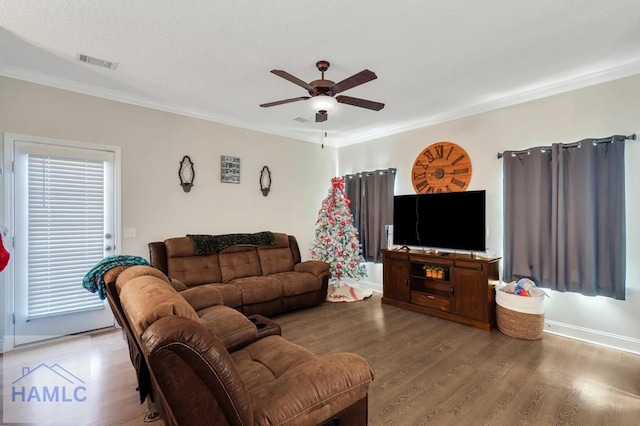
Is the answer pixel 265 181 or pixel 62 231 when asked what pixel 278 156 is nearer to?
pixel 265 181

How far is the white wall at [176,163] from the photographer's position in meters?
3.38

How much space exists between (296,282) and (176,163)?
2.39 meters

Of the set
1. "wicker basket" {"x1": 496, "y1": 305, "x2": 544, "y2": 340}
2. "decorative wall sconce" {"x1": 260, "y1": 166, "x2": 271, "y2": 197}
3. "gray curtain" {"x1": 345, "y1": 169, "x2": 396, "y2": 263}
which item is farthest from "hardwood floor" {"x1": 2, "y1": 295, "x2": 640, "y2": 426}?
"decorative wall sconce" {"x1": 260, "y1": 166, "x2": 271, "y2": 197}

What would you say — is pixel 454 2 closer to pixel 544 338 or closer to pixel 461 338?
→ pixel 461 338

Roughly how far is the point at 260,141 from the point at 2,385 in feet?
13.5

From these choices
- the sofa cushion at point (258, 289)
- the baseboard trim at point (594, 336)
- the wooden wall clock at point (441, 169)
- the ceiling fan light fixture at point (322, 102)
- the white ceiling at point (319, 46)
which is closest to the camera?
the white ceiling at point (319, 46)

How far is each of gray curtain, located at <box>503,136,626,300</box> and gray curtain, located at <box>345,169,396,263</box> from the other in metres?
1.87

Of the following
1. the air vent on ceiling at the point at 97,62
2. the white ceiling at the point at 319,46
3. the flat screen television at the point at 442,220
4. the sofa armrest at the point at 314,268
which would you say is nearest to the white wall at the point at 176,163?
the white ceiling at the point at 319,46

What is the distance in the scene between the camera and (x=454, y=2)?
85.4 inches

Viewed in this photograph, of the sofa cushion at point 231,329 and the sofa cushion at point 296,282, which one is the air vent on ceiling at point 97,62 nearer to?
the sofa cushion at point 231,329

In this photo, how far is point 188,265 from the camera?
13.1 ft

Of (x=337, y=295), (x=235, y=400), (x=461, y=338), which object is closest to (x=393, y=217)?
(x=337, y=295)

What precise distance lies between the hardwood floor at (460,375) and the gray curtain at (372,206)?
1.80 meters

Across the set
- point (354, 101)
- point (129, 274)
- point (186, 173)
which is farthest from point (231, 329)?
point (186, 173)
